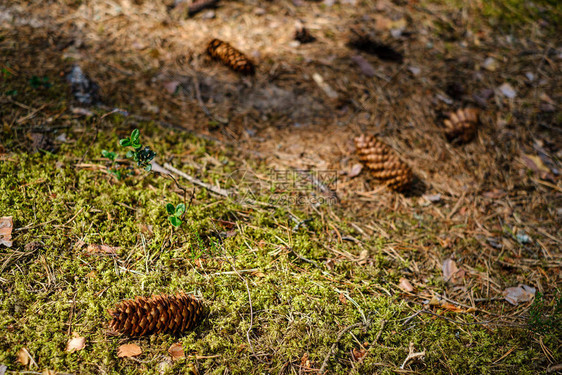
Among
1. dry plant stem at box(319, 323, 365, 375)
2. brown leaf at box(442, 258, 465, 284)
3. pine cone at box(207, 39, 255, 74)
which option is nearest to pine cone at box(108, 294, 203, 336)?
dry plant stem at box(319, 323, 365, 375)

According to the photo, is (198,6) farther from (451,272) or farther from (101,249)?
(451,272)

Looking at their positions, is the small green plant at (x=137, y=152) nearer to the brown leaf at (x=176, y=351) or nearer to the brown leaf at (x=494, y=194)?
the brown leaf at (x=176, y=351)

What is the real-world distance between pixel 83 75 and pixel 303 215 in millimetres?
2233

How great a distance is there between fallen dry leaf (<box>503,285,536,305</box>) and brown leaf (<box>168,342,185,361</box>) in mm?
2064

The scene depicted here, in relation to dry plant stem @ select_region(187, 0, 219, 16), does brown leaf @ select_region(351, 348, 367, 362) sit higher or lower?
lower

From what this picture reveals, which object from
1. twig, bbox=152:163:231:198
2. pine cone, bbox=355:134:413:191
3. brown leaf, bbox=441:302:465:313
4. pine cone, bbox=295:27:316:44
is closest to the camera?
brown leaf, bbox=441:302:465:313

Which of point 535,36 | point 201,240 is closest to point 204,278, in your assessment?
point 201,240

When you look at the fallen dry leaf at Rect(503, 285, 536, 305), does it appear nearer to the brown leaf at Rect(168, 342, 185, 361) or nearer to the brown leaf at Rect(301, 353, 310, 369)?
the brown leaf at Rect(301, 353, 310, 369)

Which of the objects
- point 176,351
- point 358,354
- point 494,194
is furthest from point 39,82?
point 494,194

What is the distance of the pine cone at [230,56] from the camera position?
3143mm

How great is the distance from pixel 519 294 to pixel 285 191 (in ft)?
5.70

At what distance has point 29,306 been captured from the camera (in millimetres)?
1659

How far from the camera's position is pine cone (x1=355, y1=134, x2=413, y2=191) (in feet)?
8.61

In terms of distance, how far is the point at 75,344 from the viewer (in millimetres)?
1581
